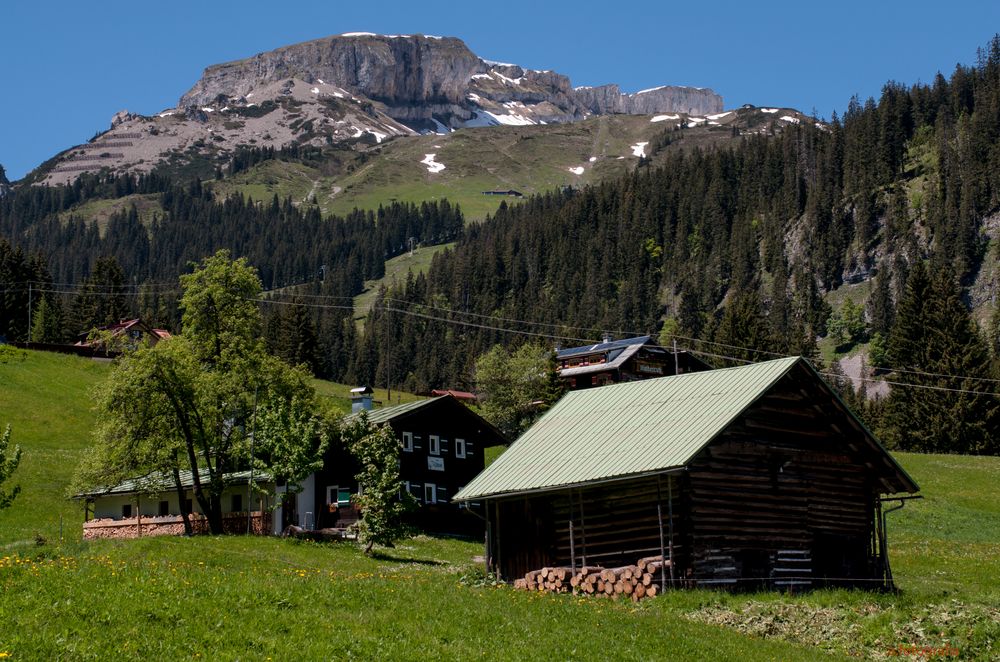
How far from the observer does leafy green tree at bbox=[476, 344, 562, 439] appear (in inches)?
4360

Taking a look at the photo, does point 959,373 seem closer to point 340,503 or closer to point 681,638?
point 340,503

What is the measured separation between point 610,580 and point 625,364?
9165 cm

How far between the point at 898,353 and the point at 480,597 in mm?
108637

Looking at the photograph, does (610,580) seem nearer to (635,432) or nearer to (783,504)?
(635,432)

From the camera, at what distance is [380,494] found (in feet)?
170

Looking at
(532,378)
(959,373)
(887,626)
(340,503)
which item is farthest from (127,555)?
(959,373)

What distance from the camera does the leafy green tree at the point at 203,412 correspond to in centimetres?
5588

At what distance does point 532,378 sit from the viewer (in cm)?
11238

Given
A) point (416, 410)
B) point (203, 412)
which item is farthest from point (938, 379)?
point (203, 412)

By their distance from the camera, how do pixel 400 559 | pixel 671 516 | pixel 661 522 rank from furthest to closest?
1. pixel 400 559
2. pixel 671 516
3. pixel 661 522

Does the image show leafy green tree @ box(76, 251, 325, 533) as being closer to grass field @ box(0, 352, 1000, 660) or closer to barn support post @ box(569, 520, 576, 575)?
grass field @ box(0, 352, 1000, 660)

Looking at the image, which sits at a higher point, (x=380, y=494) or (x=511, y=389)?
(x=511, y=389)

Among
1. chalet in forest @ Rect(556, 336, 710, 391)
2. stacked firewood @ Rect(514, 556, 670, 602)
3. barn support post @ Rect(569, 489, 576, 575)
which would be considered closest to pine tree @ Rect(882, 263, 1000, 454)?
A: chalet in forest @ Rect(556, 336, 710, 391)

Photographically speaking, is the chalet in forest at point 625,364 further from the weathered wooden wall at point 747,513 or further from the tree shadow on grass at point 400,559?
the weathered wooden wall at point 747,513
